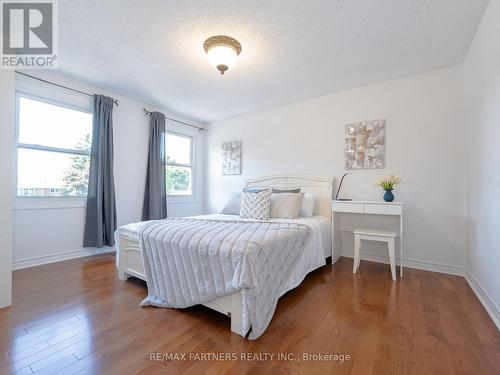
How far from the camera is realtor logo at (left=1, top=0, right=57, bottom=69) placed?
1.90 meters

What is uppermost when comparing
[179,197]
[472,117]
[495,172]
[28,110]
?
[28,110]

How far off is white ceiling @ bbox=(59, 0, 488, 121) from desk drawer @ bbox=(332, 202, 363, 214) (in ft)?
5.32

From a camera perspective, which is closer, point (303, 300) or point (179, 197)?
point (303, 300)

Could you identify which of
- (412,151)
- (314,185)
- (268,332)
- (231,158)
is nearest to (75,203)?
(231,158)

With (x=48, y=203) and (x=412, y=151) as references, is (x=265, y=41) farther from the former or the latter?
(x=48, y=203)

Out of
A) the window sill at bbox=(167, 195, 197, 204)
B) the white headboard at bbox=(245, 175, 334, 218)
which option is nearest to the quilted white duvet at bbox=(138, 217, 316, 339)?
the white headboard at bbox=(245, 175, 334, 218)

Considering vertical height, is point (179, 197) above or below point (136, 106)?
below

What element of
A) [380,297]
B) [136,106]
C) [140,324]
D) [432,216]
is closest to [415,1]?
[432,216]

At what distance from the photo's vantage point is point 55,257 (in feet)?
9.59

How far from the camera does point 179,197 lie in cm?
452

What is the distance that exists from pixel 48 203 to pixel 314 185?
3.56 metres

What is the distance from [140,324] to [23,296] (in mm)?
1253

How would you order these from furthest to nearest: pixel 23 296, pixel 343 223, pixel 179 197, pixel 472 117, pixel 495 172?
pixel 179 197, pixel 343 223, pixel 472 117, pixel 23 296, pixel 495 172

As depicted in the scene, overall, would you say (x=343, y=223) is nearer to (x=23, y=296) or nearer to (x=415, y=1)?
(x=415, y=1)
